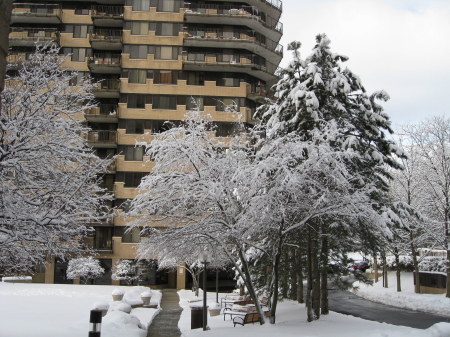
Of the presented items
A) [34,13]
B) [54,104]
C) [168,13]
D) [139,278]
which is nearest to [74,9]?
[34,13]

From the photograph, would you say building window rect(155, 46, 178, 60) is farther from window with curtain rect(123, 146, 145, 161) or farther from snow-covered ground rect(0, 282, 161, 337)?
snow-covered ground rect(0, 282, 161, 337)

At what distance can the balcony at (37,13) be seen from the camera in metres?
44.0

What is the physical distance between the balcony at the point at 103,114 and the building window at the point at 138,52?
16.9 feet

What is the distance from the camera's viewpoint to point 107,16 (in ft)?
147

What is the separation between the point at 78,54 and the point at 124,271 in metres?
21.7

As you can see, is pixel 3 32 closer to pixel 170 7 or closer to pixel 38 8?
pixel 170 7

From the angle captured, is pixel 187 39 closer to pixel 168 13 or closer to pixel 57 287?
pixel 168 13

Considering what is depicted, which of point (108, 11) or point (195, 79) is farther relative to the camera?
point (108, 11)

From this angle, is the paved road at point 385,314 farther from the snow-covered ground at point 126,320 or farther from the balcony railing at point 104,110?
the balcony railing at point 104,110

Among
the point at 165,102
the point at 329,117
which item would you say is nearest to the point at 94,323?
the point at 329,117

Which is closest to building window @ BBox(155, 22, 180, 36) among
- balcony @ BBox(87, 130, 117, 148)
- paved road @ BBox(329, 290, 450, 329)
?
balcony @ BBox(87, 130, 117, 148)

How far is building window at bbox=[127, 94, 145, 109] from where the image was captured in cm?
4347

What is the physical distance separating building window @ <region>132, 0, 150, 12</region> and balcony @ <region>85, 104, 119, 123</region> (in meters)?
9.63

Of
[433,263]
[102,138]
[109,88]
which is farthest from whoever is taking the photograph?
[109,88]
